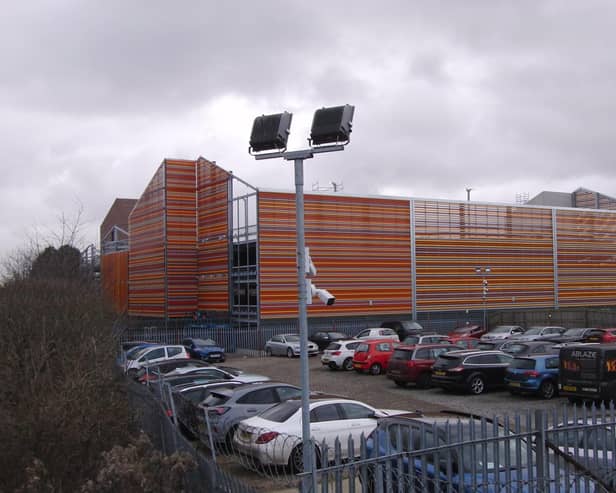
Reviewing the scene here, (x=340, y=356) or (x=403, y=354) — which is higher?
(x=403, y=354)

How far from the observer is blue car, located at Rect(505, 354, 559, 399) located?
2047cm

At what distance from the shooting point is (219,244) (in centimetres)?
4531

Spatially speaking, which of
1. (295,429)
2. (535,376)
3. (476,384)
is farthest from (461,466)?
(476,384)

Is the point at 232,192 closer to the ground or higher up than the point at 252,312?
higher up

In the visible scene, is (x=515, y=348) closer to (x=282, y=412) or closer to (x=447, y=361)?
(x=447, y=361)

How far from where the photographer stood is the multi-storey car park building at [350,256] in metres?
42.4

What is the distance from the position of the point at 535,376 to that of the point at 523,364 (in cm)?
60

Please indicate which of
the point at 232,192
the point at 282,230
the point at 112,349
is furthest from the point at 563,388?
the point at 232,192

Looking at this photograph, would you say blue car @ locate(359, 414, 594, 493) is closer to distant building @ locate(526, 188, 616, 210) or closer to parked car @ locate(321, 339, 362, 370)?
parked car @ locate(321, 339, 362, 370)

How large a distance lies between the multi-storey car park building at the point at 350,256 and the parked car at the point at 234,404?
2588 cm

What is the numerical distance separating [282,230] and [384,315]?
9676 mm

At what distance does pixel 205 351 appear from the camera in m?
34.3

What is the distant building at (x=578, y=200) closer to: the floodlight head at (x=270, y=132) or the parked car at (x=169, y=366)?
the parked car at (x=169, y=366)

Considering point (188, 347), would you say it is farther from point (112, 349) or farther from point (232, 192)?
point (112, 349)
